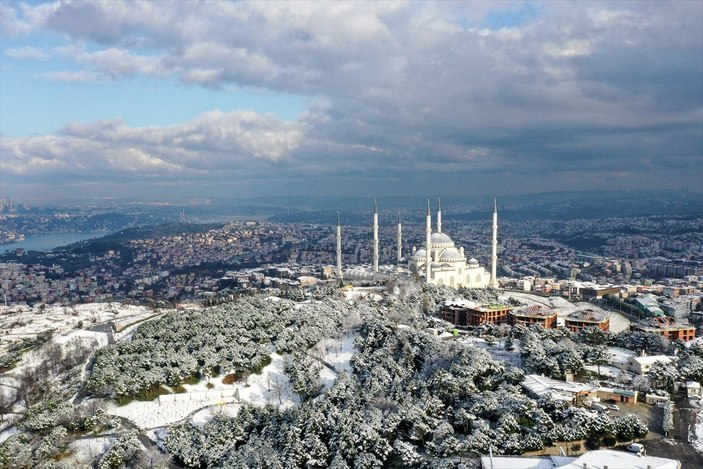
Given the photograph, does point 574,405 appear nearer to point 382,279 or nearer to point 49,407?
point 49,407

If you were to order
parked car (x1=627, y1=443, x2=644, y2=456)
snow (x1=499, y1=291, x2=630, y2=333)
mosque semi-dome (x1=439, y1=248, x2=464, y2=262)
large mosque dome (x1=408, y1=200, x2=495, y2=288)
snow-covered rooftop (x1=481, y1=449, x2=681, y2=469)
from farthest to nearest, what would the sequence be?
mosque semi-dome (x1=439, y1=248, x2=464, y2=262), large mosque dome (x1=408, y1=200, x2=495, y2=288), snow (x1=499, y1=291, x2=630, y2=333), parked car (x1=627, y1=443, x2=644, y2=456), snow-covered rooftop (x1=481, y1=449, x2=681, y2=469)

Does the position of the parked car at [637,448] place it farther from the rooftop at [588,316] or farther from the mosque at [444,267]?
the mosque at [444,267]

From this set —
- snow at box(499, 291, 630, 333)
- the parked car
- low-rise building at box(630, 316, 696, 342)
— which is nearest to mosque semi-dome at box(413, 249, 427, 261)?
snow at box(499, 291, 630, 333)

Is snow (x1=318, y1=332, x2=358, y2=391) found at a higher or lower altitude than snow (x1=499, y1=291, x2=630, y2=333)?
higher

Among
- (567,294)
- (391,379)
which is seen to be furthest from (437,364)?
(567,294)

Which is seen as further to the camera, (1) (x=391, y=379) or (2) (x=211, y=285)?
(2) (x=211, y=285)

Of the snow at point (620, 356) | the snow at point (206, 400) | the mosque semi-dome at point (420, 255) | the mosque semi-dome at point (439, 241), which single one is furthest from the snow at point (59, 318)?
the snow at point (620, 356)

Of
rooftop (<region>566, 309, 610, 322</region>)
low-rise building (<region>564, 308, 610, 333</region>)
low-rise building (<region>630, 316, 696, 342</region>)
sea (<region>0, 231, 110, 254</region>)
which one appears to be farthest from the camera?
sea (<region>0, 231, 110, 254</region>)

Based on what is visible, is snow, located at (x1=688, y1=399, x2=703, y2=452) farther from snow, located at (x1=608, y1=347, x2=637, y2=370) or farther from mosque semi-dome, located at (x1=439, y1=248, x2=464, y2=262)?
mosque semi-dome, located at (x1=439, y1=248, x2=464, y2=262)
